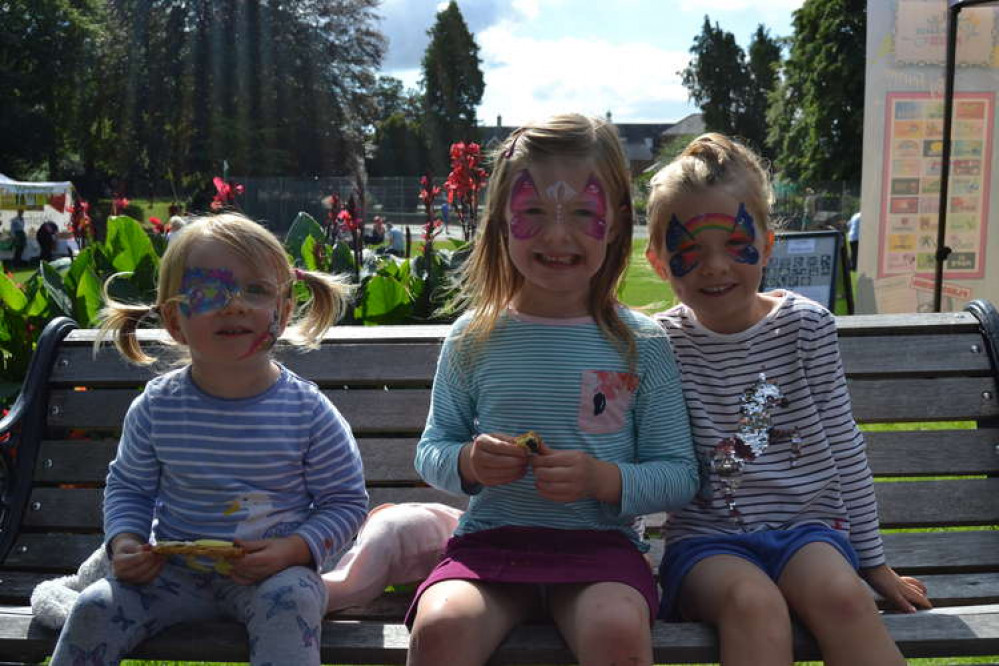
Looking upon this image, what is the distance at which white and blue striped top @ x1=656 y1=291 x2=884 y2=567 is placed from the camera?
2.47 metres

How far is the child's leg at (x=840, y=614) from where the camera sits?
2.09m

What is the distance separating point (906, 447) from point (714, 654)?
121cm

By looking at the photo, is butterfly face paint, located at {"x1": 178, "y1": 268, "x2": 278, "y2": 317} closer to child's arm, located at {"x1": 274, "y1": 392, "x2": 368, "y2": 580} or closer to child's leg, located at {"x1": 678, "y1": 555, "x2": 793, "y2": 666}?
child's arm, located at {"x1": 274, "y1": 392, "x2": 368, "y2": 580}

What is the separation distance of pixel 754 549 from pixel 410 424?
115cm

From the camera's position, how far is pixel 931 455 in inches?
120

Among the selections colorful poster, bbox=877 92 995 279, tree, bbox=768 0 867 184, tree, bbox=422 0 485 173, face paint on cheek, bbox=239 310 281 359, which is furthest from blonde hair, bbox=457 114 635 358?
tree, bbox=422 0 485 173

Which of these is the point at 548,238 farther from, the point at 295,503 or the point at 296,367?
the point at 296,367

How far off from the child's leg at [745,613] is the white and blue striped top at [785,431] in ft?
0.74

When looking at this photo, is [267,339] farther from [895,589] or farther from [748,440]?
[895,589]

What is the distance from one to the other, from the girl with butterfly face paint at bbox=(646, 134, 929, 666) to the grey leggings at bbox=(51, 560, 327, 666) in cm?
84

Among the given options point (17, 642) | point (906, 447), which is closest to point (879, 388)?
point (906, 447)

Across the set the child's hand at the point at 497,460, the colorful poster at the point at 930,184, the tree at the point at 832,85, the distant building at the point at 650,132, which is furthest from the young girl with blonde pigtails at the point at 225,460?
the distant building at the point at 650,132

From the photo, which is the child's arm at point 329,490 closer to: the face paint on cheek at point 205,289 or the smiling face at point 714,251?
the face paint on cheek at point 205,289

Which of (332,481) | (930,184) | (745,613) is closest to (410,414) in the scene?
(332,481)
